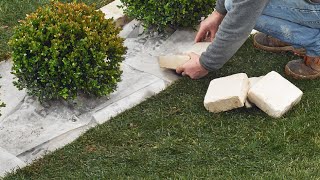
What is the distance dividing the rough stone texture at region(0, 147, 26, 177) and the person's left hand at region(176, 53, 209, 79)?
5.51 ft

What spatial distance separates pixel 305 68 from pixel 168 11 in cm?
140

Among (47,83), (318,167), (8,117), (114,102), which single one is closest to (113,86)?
(114,102)

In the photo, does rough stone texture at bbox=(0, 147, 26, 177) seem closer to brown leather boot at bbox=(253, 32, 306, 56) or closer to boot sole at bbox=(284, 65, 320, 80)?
boot sole at bbox=(284, 65, 320, 80)

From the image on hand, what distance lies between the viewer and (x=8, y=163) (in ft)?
14.3

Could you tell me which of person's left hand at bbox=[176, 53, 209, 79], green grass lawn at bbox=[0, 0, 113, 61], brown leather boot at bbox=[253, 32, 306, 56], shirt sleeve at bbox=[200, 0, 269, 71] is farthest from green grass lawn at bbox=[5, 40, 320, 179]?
green grass lawn at bbox=[0, 0, 113, 61]

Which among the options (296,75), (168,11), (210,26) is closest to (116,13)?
(168,11)

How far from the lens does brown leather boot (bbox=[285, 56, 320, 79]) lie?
5.17 m

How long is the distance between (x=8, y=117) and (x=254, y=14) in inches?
86.5

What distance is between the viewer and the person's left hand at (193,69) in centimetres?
504

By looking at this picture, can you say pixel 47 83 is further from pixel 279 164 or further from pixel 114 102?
pixel 279 164

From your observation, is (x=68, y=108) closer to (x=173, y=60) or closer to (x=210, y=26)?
(x=173, y=60)

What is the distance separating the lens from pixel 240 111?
Result: 15.8 feet

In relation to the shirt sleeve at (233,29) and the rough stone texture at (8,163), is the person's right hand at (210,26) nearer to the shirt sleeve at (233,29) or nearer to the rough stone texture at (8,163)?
the shirt sleeve at (233,29)

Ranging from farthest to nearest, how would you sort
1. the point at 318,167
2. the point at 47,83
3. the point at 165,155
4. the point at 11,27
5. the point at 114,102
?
the point at 11,27, the point at 114,102, the point at 47,83, the point at 165,155, the point at 318,167
